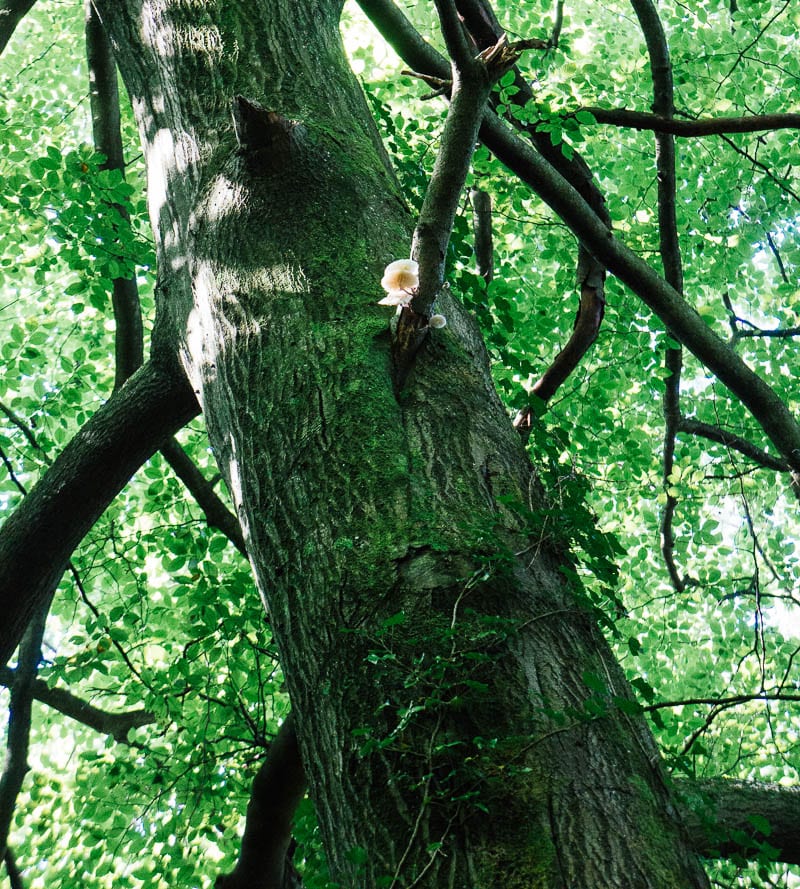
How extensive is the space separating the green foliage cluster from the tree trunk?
160cm

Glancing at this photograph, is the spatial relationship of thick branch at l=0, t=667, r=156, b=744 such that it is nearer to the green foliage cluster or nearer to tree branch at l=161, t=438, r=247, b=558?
the green foliage cluster

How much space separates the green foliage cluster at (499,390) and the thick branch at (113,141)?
0.71 feet

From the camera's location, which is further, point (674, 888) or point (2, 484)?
point (2, 484)

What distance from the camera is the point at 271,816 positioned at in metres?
3.70

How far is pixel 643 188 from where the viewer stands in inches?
316

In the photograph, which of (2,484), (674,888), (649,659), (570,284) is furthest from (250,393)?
(649,659)

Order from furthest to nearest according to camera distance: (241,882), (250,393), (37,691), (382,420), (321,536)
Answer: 1. (37,691)
2. (241,882)
3. (250,393)
4. (382,420)
5. (321,536)

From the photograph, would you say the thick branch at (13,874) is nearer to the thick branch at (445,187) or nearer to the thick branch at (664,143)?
the thick branch at (445,187)

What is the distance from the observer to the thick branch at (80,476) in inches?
116

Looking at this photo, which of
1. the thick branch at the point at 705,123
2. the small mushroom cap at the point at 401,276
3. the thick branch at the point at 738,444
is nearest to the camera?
the small mushroom cap at the point at 401,276

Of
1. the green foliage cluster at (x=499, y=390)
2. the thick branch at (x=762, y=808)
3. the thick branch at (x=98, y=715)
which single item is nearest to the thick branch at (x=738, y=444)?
the green foliage cluster at (x=499, y=390)

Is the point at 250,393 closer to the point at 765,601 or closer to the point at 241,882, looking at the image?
the point at 241,882

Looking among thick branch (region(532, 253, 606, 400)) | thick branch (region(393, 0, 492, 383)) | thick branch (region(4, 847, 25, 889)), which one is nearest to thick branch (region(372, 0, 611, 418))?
thick branch (region(532, 253, 606, 400))

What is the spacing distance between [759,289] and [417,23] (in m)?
4.65
